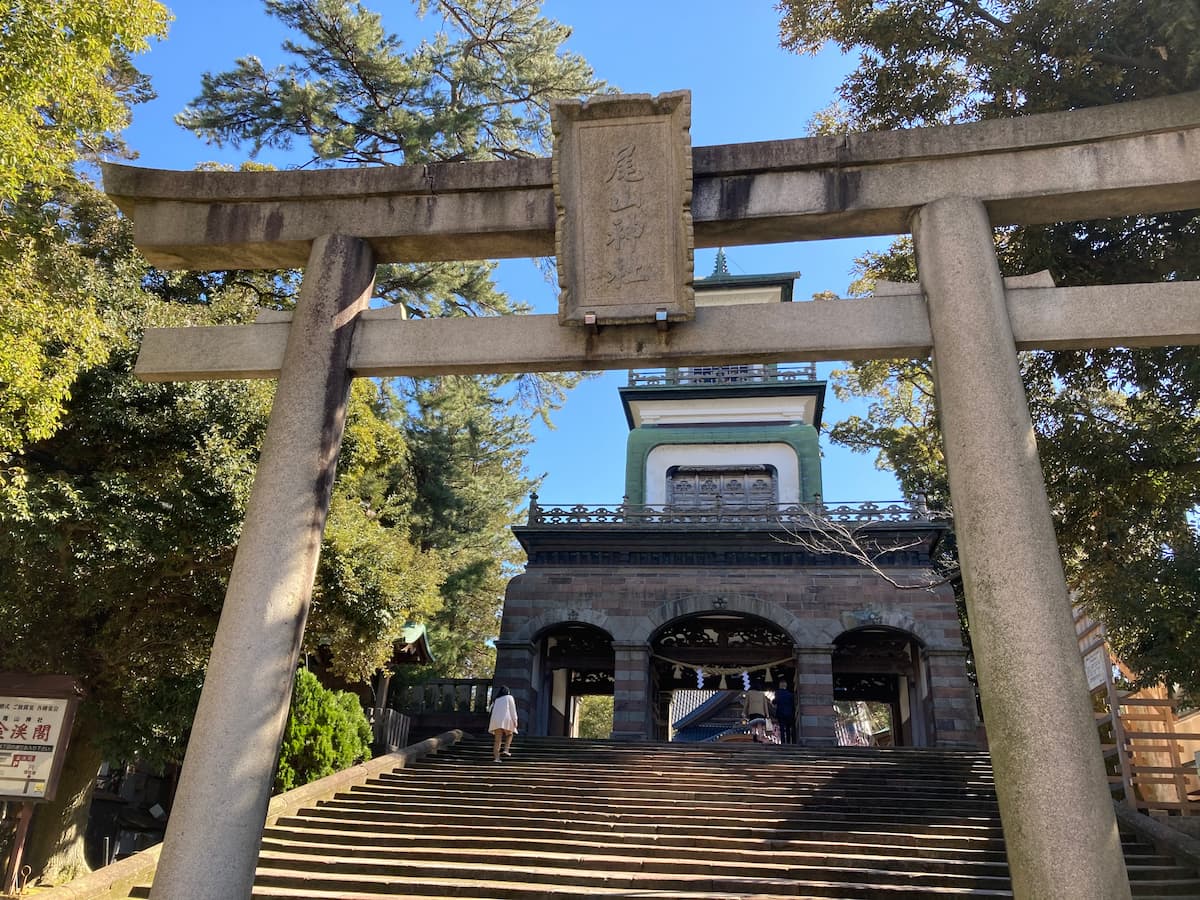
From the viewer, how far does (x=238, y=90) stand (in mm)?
15820

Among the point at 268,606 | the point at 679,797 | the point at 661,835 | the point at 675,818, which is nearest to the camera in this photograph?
the point at 268,606

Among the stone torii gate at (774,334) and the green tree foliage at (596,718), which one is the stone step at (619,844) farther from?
the green tree foliage at (596,718)

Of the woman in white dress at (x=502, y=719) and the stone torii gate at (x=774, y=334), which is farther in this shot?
the woman in white dress at (x=502, y=719)

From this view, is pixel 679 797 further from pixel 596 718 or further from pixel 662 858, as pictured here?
pixel 596 718

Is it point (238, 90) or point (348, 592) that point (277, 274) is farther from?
point (348, 592)

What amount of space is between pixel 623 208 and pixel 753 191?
2.88 feet

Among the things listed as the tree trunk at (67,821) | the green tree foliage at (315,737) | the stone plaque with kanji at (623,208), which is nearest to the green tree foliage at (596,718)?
the green tree foliage at (315,737)

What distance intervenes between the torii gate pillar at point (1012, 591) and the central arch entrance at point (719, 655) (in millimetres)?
12233

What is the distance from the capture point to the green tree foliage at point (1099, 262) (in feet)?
22.1

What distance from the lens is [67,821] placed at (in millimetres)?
9984

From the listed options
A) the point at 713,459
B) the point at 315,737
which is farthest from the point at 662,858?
the point at 713,459

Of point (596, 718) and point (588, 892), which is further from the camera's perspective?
point (596, 718)

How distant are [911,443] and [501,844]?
13.9 metres

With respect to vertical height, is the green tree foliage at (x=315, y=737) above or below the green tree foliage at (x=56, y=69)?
below
